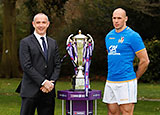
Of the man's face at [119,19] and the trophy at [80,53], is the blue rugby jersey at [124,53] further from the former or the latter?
the trophy at [80,53]

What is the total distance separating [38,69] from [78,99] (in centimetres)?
97

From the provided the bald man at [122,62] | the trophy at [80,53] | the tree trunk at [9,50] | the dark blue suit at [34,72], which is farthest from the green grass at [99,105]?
the tree trunk at [9,50]

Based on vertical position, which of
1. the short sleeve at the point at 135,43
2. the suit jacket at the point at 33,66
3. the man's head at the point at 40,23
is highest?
the man's head at the point at 40,23

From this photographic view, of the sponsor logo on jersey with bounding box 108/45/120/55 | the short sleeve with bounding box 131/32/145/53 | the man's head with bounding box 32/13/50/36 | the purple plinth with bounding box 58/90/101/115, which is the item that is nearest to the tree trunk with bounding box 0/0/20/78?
the purple plinth with bounding box 58/90/101/115

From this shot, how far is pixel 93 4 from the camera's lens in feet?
74.3

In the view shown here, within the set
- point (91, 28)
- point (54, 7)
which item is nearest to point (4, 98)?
point (54, 7)

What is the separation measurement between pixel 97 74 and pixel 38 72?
17.5 meters

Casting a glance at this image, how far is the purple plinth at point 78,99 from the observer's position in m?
6.60

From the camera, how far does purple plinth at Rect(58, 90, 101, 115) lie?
660 centimetres

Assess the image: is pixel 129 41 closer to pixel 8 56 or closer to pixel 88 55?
pixel 88 55

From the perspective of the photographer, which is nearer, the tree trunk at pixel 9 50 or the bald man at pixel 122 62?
the bald man at pixel 122 62

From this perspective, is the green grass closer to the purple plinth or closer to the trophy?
the trophy

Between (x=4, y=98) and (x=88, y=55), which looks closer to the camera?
(x=88, y=55)

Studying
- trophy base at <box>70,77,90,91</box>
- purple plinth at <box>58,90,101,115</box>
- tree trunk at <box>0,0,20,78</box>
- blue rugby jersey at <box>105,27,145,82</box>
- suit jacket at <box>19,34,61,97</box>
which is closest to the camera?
suit jacket at <box>19,34,61,97</box>
